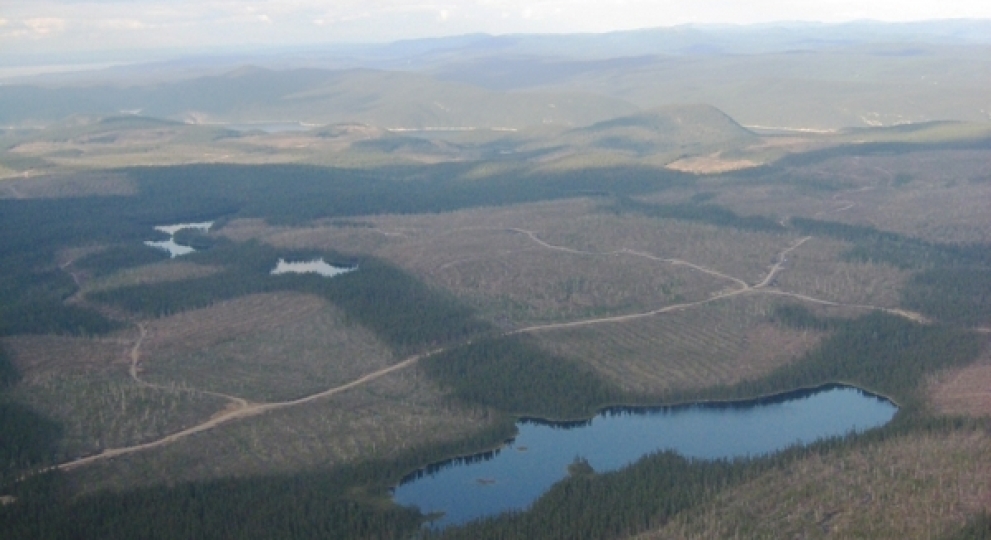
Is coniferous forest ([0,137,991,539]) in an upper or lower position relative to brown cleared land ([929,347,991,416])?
upper

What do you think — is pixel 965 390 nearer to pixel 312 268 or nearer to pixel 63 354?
pixel 63 354

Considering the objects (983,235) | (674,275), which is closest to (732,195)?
(983,235)

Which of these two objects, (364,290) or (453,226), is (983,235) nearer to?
(453,226)

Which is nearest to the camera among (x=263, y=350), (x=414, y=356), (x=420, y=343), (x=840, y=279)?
(x=414, y=356)

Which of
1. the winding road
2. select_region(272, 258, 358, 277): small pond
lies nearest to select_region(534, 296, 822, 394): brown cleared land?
the winding road

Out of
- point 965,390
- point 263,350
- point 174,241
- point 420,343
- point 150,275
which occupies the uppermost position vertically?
point 150,275

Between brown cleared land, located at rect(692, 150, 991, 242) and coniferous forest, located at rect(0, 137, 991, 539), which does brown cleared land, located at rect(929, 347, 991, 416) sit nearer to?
coniferous forest, located at rect(0, 137, 991, 539)

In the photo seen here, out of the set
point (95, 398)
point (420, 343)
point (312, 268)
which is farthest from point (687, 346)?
point (312, 268)
